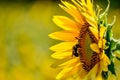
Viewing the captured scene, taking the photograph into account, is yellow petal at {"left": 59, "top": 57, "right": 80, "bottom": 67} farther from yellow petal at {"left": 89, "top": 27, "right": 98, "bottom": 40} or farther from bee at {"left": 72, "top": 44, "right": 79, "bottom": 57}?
yellow petal at {"left": 89, "top": 27, "right": 98, "bottom": 40}

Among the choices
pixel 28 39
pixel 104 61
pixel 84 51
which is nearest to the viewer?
pixel 104 61

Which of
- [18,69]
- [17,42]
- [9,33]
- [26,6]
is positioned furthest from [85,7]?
[26,6]

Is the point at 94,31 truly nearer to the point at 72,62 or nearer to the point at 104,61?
the point at 104,61

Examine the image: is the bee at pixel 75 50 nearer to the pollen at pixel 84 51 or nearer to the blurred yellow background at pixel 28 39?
the pollen at pixel 84 51

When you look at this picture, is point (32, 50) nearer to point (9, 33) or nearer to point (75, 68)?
point (9, 33)

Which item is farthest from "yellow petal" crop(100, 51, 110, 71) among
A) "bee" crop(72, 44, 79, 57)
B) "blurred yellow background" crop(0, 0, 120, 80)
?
"blurred yellow background" crop(0, 0, 120, 80)

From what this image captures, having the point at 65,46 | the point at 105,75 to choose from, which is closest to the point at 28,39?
the point at 65,46
